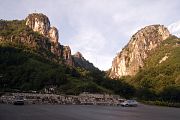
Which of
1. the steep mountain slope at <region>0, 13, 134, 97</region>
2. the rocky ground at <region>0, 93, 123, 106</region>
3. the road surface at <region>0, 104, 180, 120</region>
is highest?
the steep mountain slope at <region>0, 13, 134, 97</region>

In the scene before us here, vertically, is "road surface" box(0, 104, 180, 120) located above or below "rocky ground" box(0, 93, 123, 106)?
below

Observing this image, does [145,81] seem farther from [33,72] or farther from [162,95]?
[33,72]

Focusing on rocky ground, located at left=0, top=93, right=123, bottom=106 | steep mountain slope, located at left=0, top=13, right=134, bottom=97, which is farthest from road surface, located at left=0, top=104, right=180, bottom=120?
steep mountain slope, located at left=0, top=13, right=134, bottom=97

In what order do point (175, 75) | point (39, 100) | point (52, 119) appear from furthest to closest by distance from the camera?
point (175, 75) < point (39, 100) < point (52, 119)

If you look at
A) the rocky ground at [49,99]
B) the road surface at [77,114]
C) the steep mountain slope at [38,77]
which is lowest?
the road surface at [77,114]

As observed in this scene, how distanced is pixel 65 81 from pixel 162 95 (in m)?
35.7

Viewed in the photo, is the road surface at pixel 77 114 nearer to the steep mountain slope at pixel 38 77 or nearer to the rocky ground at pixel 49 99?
Answer: the rocky ground at pixel 49 99

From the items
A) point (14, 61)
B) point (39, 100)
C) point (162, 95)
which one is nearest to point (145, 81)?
point (162, 95)

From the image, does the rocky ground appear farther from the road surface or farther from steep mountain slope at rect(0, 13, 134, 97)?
the road surface

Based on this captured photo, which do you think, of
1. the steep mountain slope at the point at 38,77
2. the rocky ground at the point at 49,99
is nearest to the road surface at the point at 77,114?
the rocky ground at the point at 49,99

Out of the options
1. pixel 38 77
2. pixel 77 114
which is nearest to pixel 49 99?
pixel 77 114

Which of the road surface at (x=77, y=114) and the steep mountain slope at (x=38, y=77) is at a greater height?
the steep mountain slope at (x=38, y=77)

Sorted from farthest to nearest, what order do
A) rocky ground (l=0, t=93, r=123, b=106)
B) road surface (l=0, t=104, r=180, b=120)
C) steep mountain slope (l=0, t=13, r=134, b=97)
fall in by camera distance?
steep mountain slope (l=0, t=13, r=134, b=97) < rocky ground (l=0, t=93, r=123, b=106) < road surface (l=0, t=104, r=180, b=120)

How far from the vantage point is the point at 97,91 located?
123m
